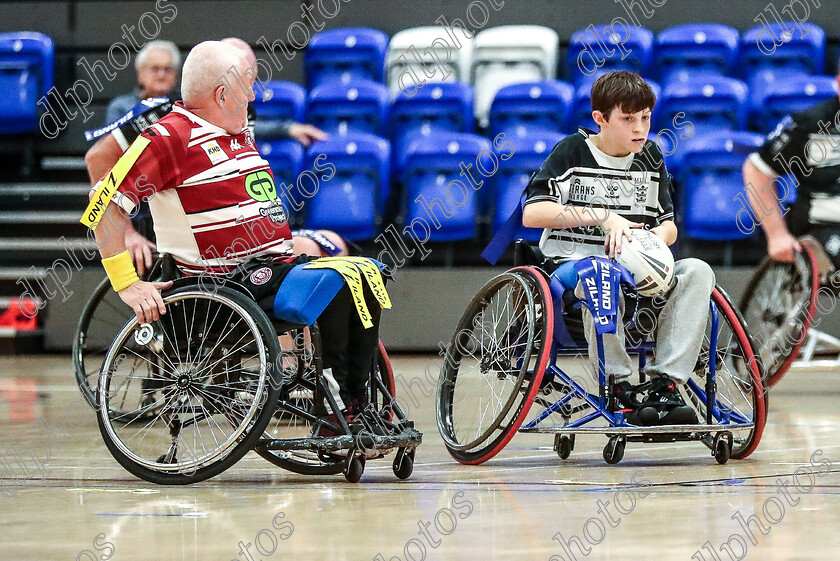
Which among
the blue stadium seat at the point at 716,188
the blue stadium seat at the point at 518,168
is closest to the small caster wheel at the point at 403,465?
the blue stadium seat at the point at 518,168

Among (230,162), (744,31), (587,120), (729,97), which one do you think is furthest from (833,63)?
(230,162)

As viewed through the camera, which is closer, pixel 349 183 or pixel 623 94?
pixel 623 94

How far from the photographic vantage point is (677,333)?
3.14 meters

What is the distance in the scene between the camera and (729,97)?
716 cm

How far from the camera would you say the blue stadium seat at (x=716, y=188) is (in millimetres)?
6844

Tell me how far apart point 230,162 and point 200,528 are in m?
1.02

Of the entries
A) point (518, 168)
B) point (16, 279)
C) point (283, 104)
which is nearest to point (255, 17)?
point (283, 104)

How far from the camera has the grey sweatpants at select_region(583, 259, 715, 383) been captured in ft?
10.2

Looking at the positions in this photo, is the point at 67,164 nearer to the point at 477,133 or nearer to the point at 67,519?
the point at 477,133

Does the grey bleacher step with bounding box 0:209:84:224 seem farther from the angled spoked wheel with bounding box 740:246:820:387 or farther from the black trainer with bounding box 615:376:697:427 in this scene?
the black trainer with bounding box 615:376:697:427

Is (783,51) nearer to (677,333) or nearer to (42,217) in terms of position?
(42,217)

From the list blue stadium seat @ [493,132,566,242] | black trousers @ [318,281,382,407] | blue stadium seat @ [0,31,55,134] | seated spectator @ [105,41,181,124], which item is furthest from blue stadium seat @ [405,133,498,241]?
black trousers @ [318,281,382,407]

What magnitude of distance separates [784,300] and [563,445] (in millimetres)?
2107

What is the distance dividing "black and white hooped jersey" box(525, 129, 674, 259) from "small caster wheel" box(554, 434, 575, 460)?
0.52 meters
